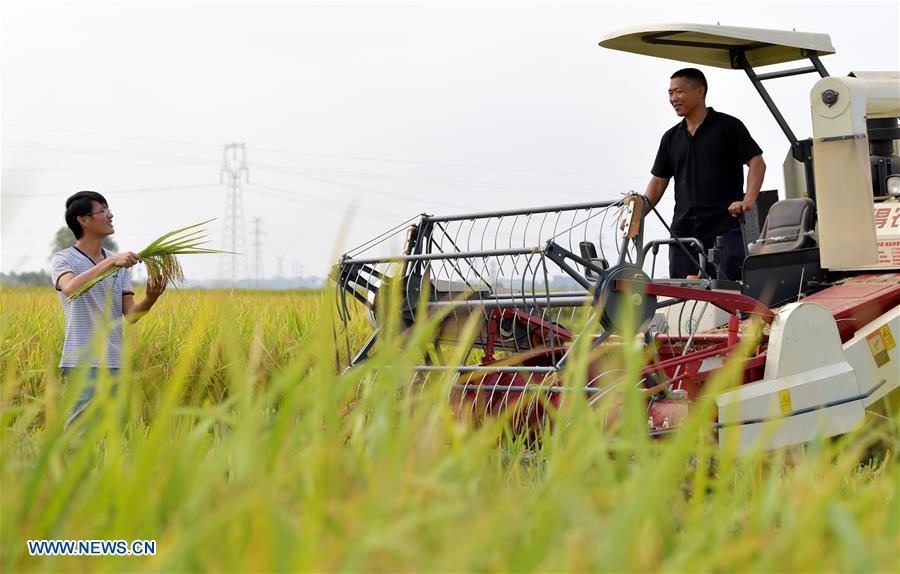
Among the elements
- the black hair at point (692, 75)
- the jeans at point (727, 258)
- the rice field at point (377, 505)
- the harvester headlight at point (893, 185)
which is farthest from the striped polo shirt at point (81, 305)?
the harvester headlight at point (893, 185)

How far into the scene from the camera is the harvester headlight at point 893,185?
704 centimetres

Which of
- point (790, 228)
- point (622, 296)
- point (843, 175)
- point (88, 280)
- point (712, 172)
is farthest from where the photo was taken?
point (712, 172)

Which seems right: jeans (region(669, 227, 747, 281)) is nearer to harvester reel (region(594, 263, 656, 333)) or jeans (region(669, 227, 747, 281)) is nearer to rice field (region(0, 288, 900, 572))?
harvester reel (region(594, 263, 656, 333))

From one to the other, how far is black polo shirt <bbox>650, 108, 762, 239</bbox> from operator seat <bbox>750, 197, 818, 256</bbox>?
21 centimetres

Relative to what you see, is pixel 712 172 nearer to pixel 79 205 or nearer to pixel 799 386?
pixel 799 386

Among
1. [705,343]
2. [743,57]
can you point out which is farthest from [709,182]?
[705,343]

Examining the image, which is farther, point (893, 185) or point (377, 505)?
point (893, 185)

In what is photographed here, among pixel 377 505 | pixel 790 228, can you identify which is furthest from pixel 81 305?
pixel 377 505

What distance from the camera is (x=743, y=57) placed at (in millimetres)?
7141

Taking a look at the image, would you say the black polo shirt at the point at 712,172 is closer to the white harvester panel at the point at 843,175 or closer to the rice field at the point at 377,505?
the white harvester panel at the point at 843,175

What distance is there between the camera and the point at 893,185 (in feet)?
23.2

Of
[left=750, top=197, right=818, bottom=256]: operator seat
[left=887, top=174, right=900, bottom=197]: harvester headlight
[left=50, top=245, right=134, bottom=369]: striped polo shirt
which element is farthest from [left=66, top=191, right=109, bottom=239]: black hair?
[left=887, top=174, right=900, bottom=197]: harvester headlight

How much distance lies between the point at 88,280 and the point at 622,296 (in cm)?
256

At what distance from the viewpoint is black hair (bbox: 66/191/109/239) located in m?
5.89
